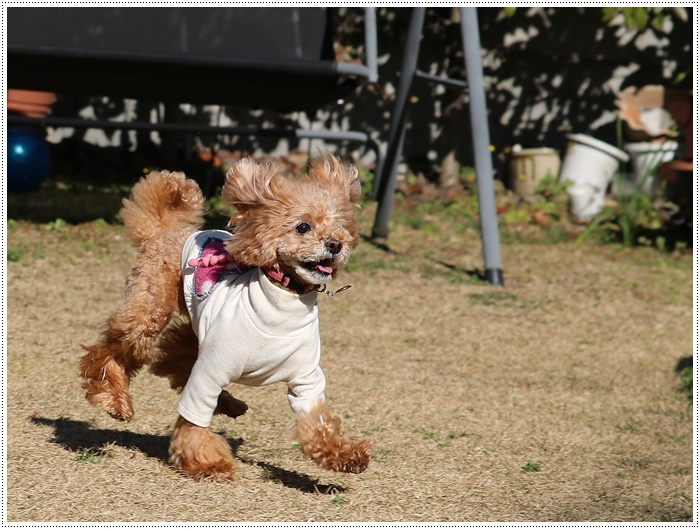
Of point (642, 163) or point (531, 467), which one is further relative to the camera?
point (642, 163)

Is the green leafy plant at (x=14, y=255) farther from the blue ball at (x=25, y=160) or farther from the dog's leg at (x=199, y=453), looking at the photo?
the dog's leg at (x=199, y=453)

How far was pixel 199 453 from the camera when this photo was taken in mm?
2824

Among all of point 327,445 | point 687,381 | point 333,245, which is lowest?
point 687,381

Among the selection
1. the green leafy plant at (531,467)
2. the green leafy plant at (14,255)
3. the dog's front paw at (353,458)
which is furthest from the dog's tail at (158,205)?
the green leafy plant at (14,255)

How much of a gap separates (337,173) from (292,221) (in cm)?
24

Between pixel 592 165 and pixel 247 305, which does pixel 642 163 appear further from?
pixel 247 305

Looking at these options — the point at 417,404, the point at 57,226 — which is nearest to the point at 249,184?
the point at 417,404

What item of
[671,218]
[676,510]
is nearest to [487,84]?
[671,218]

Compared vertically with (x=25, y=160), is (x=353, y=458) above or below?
below

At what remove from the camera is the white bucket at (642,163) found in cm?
791

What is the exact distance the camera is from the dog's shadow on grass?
2979mm

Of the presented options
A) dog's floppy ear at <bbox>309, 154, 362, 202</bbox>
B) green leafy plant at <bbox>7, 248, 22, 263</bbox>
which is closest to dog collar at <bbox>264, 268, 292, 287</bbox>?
dog's floppy ear at <bbox>309, 154, 362, 202</bbox>

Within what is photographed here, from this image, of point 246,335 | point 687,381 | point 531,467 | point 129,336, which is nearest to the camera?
point 246,335

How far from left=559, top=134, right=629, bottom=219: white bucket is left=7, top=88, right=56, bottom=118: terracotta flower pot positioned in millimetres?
4039
